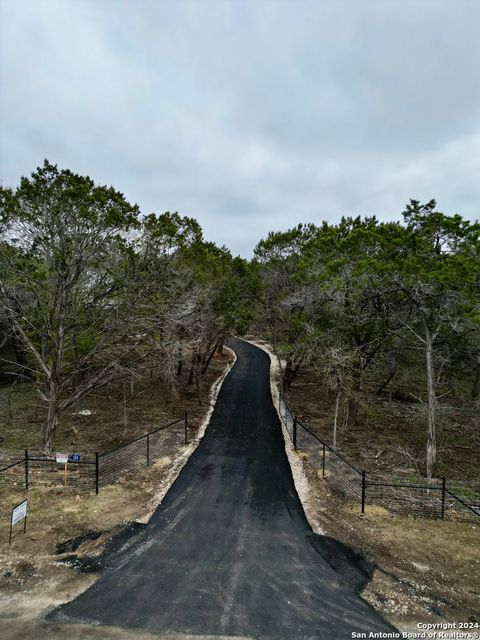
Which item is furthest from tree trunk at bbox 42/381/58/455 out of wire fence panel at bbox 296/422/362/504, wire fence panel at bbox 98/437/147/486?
wire fence panel at bbox 296/422/362/504

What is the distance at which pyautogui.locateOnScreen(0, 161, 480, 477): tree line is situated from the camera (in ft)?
44.2

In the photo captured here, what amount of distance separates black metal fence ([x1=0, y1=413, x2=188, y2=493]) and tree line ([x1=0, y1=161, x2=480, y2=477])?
4.28ft

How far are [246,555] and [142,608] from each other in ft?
8.61

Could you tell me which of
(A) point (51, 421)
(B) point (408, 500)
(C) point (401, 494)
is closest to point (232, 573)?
(B) point (408, 500)

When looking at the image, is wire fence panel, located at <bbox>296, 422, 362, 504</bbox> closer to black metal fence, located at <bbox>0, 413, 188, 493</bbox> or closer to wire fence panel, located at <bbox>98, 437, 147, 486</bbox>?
black metal fence, located at <bbox>0, 413, 188, 493</bbox>

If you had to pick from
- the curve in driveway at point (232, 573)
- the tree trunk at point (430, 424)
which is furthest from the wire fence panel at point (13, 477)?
the tree trunk at point (430, 424)

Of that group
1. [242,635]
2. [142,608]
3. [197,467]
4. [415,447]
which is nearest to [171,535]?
[142,608]

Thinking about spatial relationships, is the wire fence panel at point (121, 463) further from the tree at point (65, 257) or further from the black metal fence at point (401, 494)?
the black metal fence at point (401, 494)

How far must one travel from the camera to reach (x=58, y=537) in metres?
8.99

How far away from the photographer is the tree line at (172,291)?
1348 centimetres

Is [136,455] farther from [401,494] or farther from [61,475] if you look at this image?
[401,494]

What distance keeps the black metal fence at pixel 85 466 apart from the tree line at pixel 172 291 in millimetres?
1306

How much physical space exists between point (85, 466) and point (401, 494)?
35.8 ft

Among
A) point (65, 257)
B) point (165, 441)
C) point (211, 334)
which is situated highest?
point (65, 257)
